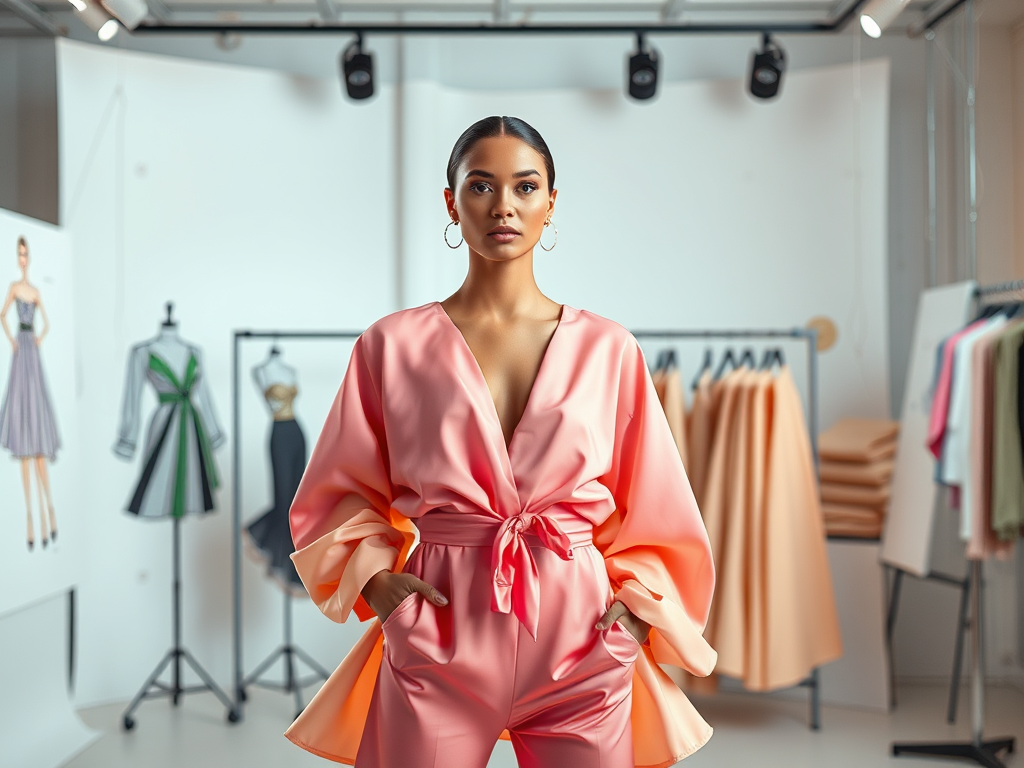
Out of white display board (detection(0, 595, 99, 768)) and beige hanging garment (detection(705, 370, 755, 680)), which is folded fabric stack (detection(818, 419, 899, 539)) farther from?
white display board (detection(0, 595, 99, 768))

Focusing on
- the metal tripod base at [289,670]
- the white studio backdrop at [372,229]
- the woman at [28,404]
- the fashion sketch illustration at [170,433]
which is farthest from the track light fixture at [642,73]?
the metal tripod base at [289,670]

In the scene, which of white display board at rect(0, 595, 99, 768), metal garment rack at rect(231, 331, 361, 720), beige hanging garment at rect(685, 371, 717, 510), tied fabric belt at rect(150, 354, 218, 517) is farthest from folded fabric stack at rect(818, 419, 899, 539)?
white display board at rect(0, 595, 99, 768)

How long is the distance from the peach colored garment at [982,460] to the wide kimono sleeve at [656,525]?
2287 mm

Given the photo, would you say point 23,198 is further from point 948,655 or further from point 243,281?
Answer: point 948,655

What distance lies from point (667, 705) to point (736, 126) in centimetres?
380

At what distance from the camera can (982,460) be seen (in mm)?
3432

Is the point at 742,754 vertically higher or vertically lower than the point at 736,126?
lower

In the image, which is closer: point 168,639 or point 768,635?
point 768,635

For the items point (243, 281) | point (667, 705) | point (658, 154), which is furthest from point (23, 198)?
point (667, 705)

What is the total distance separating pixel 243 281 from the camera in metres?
4.72

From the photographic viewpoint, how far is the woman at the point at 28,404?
3342 millimetres

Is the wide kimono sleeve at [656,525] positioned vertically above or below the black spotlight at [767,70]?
below

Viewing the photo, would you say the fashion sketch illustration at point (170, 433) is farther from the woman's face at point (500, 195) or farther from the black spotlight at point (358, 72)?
the woman's face at point (500, 195)

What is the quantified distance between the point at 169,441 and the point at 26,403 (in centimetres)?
73
